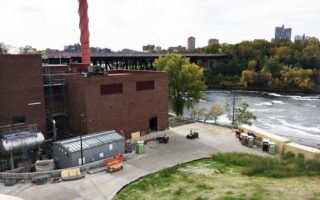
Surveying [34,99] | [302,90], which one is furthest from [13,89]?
[302,90]

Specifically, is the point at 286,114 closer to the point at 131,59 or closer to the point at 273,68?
the point at 273,68

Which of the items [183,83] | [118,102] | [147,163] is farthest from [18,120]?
[183,83]

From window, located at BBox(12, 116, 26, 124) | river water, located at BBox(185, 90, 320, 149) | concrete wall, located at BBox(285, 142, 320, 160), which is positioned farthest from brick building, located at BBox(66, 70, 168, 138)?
river water, located at BBox(185, 90, 320, 149)

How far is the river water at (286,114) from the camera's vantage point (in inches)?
1880

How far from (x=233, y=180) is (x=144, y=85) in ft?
58.0

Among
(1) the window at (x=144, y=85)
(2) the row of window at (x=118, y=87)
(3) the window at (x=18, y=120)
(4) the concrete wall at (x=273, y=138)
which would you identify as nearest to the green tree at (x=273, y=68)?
(4) the concrete wall at (x=273, y=138)

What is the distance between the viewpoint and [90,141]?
1156 inches

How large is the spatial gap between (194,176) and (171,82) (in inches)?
1143

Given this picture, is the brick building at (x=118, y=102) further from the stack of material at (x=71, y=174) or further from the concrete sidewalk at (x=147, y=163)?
the stack of material at (x=71, y=174)

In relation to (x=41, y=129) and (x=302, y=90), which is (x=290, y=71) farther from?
(x=41, y=129)

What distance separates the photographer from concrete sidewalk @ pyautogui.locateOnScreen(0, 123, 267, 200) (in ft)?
73.5

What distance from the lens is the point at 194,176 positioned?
82.2 feet

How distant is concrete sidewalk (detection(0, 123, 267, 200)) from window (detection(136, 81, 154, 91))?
6.11 metres

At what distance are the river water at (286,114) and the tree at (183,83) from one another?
26.8 feet
